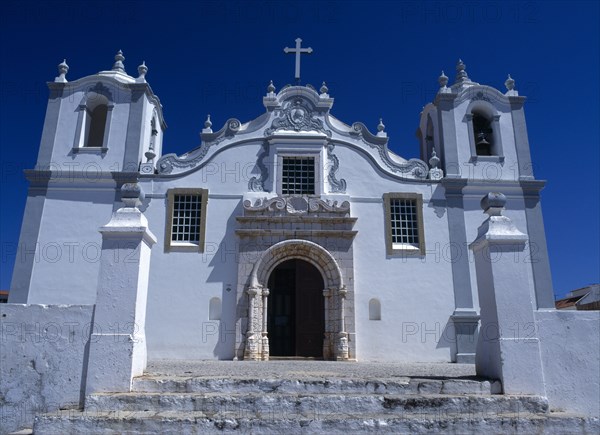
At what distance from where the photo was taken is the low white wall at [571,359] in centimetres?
551

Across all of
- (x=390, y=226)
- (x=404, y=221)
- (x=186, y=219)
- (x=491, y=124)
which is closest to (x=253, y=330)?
(x=186, y=219)

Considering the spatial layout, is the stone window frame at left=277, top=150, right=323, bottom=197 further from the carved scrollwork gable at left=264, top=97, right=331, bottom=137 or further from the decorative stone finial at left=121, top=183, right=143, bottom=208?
the decorative stone finial at left=121, top=183, right=143, bottom=208

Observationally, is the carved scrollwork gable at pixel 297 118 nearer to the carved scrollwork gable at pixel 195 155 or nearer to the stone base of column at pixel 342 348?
the carved scrollwork gable at pixel 195 155

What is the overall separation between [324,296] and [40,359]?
7698mm

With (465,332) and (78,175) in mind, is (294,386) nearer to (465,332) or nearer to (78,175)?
(465,332)

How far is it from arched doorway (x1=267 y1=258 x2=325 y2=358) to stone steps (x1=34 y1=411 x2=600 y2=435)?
762 centimetres

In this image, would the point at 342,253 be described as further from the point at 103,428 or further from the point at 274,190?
the point at 103,428

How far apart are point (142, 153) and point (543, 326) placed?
11.0m

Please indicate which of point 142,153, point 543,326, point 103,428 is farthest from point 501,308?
point 142,153

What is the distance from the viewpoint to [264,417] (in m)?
4.72

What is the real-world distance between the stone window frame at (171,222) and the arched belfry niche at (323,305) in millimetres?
1524

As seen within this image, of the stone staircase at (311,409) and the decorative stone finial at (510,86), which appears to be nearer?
the stone staircase at (311,409)

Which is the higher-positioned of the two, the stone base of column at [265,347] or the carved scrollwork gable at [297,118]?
the carved scrollwork gable at [297,118]

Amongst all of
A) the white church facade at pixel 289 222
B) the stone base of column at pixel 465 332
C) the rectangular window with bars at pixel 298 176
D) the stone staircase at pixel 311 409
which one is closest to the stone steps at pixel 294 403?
the stone staircase at pixel 311 409
